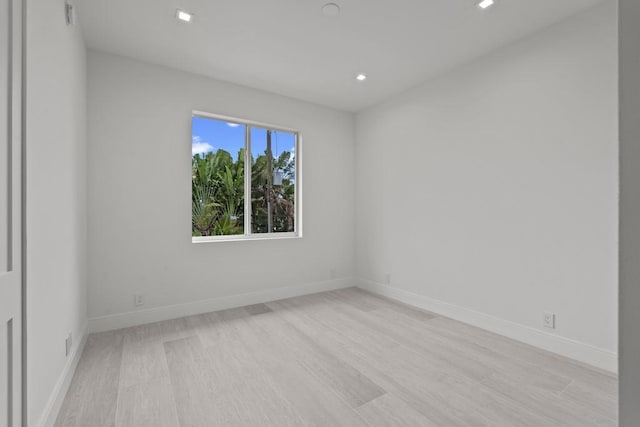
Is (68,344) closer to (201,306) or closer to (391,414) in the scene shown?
(201,306)

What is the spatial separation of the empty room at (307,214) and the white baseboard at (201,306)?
2cm

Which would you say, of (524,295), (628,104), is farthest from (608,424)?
(628,104)

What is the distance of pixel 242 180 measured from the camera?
374 cm

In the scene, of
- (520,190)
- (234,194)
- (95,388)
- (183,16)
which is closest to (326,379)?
(95,388)

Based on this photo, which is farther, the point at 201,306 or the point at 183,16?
the point at 201,306

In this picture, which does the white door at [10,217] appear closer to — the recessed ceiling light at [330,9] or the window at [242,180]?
the recessed ceiling light at [330,9]

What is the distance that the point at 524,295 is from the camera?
2592 millimetres

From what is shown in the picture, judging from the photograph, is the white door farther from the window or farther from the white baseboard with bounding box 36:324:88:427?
the window

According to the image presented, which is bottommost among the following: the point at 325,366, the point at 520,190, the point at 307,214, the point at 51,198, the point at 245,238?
the point at 325,366

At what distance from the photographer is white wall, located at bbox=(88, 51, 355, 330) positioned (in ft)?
9.08

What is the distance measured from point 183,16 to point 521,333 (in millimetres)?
3915

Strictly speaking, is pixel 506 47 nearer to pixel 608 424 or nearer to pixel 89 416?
pixel 608 424

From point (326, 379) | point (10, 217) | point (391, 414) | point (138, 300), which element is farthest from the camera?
point (138, 300)

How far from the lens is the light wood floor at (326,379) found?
1.63 m
